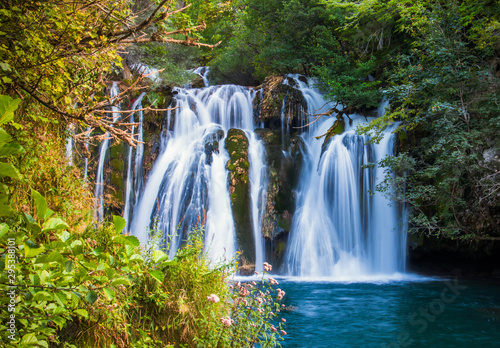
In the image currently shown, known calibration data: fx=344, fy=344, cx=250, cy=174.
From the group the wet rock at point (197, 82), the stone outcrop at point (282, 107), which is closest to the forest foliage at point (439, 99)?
the stone outcrop at point (282, 107)

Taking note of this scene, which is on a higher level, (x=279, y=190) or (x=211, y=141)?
(x=211, y=141)

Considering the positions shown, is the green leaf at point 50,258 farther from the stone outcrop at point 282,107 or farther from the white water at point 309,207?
the stone outcrop at point 282,107

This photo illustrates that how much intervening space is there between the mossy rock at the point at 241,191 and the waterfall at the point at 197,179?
0.69 ft

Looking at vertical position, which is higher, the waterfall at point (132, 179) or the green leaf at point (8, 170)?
the waterfall at point (132, 179)

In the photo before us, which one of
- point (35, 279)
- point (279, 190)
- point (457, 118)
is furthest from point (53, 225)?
point (279, 190)

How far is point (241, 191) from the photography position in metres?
12.8

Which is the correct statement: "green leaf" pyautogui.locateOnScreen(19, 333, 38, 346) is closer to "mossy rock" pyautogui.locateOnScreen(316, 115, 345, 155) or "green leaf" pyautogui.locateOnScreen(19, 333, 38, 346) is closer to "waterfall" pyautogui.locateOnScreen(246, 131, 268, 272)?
"waterfall" pyautogui.locateOnScreen(246, 131, 268, 272)

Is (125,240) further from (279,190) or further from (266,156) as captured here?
(266,156)

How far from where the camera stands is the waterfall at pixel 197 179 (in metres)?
12.1

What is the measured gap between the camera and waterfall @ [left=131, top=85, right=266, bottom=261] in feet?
39.7

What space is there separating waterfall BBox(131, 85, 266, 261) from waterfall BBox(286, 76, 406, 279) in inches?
66.3

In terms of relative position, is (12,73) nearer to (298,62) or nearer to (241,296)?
(241,296)

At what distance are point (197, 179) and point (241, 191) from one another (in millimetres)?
1715

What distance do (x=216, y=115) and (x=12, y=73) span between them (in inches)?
524
